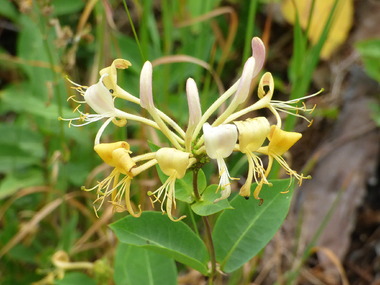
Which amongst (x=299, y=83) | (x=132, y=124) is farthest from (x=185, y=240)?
(x=132, y=124)

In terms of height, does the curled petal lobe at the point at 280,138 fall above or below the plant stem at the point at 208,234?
above

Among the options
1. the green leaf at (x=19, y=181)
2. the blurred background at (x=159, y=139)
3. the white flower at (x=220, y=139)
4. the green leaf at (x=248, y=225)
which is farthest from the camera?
the green leaf at (x=19, y=181)

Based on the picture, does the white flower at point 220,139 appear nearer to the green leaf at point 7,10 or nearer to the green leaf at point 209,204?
the green leaf at point 209,204

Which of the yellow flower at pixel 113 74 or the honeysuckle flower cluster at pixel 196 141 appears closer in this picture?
the honeysuckle flower cluster at pixel 196 141

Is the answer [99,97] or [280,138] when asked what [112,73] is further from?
[280,138]

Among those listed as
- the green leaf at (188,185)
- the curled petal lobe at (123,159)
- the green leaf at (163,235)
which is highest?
A: the curled petal lobe at (123,159)

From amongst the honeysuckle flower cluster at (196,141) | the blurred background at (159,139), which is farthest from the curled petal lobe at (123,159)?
the blurred background at (159,139)

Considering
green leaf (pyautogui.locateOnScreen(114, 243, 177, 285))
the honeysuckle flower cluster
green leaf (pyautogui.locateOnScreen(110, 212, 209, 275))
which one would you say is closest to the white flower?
the honeysuckle flower cluster
